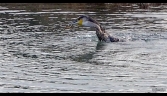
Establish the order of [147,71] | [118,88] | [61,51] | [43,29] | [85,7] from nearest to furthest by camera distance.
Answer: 1. [118,88]
2. [147,71]
3. [61,51]
4. [43,29]
5. [85,7]

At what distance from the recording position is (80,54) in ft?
46.6

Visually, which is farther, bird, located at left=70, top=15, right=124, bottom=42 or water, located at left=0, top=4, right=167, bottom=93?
bird, located at left=70, top=15, right=124, bottom=42

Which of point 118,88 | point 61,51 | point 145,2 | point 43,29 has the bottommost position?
point 145,2

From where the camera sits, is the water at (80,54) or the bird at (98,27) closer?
the water at (80,54)

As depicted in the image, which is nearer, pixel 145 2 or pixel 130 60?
pixel 130 60

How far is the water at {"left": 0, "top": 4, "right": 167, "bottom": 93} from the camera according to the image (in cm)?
1101

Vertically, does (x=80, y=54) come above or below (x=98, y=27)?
above

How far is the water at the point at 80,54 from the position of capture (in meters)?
11.0

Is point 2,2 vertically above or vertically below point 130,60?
below

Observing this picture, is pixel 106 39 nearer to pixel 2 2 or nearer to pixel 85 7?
pixel 85 7

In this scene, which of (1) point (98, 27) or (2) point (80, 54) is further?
(1) point (98, 27)

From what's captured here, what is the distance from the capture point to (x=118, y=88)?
1061 cm

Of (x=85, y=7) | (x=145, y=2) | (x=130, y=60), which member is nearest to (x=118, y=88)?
(x=130, y=60)

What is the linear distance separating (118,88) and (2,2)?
60.7ft
